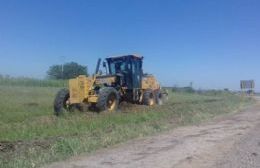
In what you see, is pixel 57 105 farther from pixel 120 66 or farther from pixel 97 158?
pixel 97 158

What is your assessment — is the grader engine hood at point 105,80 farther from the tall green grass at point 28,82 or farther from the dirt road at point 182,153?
the tall green grass at point 28,82

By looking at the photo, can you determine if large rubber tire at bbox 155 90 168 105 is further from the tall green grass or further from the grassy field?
the tall green grass

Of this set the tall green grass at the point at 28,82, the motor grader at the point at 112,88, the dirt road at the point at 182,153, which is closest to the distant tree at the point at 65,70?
the tall green grass at the point at 28,82

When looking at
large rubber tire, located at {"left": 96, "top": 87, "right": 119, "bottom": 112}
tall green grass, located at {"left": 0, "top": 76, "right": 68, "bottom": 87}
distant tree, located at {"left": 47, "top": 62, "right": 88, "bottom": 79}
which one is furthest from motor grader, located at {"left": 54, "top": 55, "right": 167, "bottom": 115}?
distant tree, located at {"left": 47, "top": 62, "right": 88, "bottom": 79}

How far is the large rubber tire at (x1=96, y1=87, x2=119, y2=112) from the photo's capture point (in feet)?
61.5

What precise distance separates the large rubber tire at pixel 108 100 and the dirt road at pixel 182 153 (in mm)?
5345

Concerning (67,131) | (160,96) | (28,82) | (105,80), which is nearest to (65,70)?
(28,82)

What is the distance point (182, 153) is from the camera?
33.3 feet

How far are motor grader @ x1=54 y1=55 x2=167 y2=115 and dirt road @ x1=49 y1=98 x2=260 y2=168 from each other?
6046 millimetres

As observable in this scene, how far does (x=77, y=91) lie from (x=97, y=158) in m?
9.78

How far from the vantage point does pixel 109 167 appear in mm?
8680

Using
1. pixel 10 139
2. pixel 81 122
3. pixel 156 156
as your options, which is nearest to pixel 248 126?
pixel 81 122

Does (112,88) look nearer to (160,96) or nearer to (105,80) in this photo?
(105,80)

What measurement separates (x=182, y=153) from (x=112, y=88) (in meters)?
9.57
